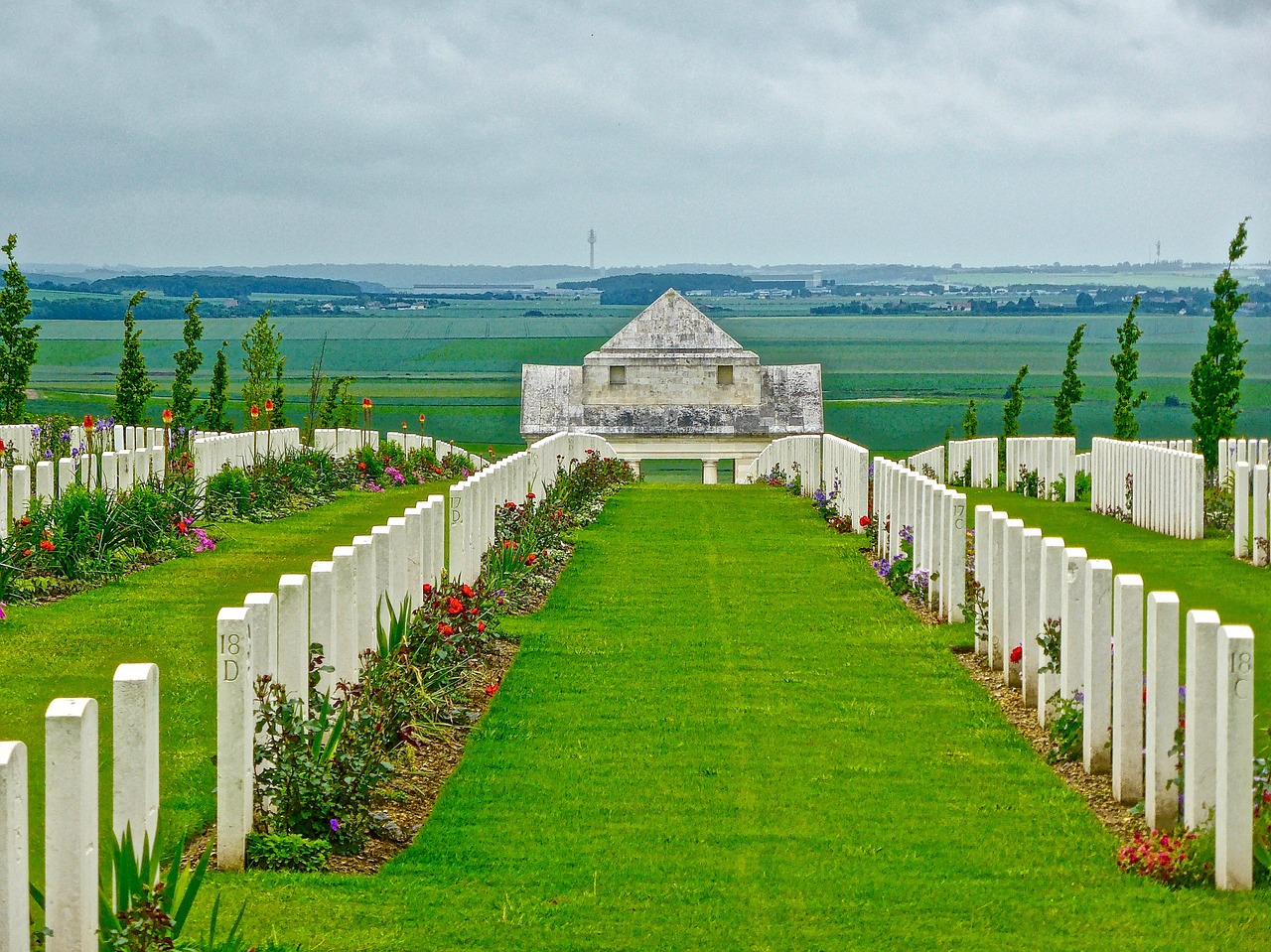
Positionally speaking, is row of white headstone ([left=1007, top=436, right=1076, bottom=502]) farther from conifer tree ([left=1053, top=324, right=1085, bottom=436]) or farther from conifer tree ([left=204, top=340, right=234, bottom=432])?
conifer tree ([left=204, top=340, right=234, bottom=432])

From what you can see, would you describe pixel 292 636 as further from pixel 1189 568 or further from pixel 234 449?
pixel 234 449

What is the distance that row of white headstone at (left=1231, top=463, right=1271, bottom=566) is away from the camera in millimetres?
14523

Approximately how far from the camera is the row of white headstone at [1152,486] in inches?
658

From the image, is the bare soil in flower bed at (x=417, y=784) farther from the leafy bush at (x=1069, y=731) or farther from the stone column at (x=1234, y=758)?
the stone column at (x=1234, y=758)

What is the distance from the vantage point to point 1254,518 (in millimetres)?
14680

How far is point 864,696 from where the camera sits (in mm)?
8625

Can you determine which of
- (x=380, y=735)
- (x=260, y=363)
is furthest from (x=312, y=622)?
(x=260, y=363)

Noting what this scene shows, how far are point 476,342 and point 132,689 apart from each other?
556ft

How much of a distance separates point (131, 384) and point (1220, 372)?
17970mm

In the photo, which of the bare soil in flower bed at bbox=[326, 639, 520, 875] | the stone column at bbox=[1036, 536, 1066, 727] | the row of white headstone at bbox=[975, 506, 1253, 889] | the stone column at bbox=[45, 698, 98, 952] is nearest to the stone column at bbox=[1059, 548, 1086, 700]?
the row of white headstone at bbox=[975, 506, 1253, 889]

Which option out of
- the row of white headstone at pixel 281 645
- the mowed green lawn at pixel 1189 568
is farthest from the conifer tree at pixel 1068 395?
the row of white headstone at pixel 281 645

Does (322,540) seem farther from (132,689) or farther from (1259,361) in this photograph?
(1259,361)

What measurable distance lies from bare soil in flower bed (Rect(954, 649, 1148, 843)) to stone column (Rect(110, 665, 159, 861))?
142 inches

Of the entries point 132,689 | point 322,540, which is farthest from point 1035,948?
point 322,540
